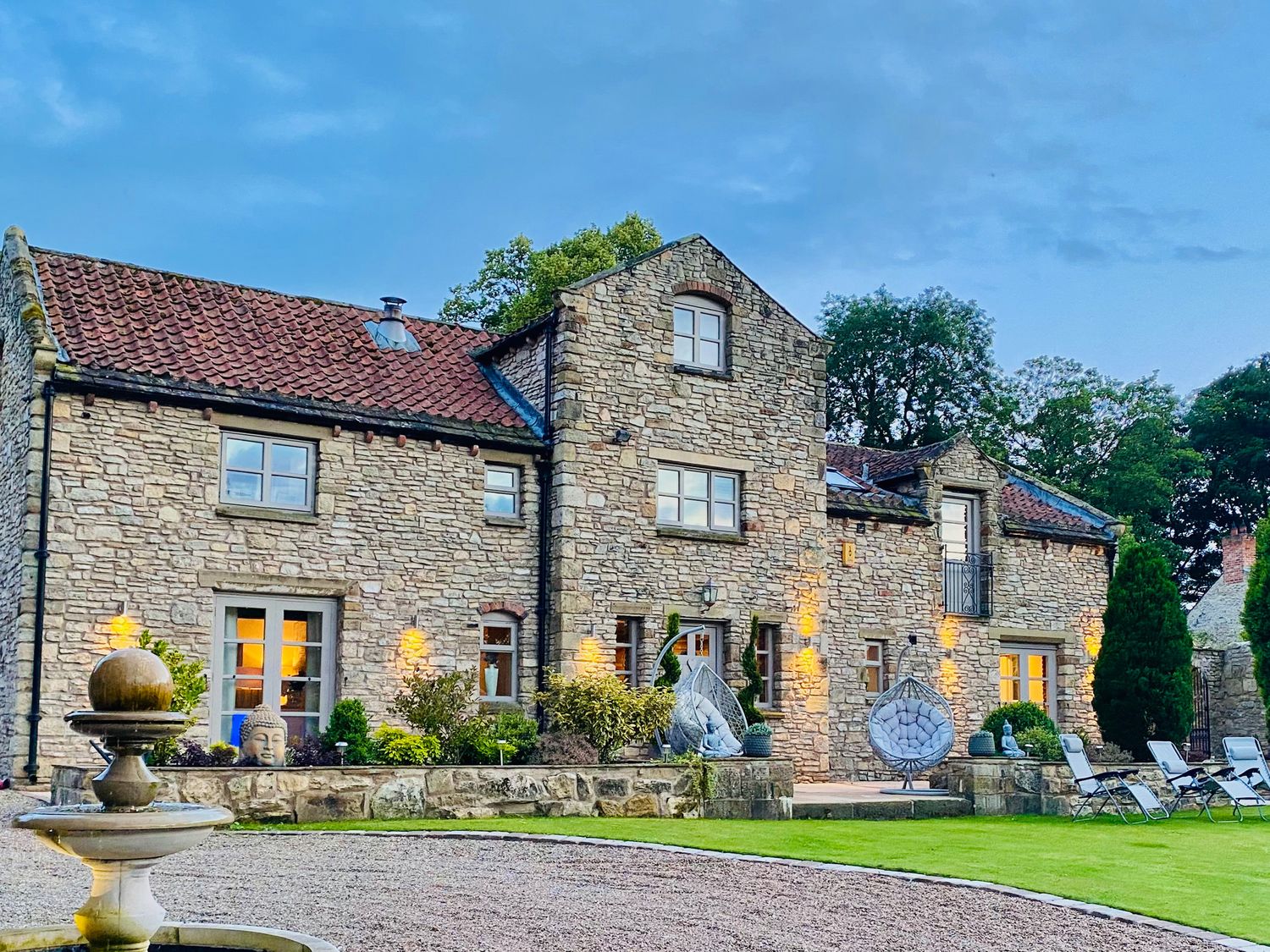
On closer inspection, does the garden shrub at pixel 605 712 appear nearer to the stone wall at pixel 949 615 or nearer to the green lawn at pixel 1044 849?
the green lawn at pixel 1044 849

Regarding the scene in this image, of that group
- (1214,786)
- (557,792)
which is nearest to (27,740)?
(557,792)

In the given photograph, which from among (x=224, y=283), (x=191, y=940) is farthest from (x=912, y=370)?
(x=191, y=940)

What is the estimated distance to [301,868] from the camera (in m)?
10.4

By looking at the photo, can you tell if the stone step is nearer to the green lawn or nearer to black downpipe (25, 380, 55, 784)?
the green lawn

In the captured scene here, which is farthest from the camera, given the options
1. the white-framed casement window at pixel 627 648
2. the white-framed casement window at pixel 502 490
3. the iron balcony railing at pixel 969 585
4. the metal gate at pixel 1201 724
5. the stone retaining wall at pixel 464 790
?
the metal gate at pixel 1201 724

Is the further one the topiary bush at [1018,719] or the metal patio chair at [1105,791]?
the topiary bush at [1018,719]

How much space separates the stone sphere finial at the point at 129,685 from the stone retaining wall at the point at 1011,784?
44.0 feet

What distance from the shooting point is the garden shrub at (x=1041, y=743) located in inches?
822

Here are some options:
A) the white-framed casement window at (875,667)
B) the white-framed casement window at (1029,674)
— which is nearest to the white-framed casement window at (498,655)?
the white-framed casement window at (875,667)

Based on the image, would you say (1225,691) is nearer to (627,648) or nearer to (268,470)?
(627,648)

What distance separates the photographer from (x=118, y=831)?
5.83 metres

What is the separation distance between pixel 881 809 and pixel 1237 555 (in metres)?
19.2

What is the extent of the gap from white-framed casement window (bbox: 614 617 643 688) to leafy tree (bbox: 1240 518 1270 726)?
1023cm

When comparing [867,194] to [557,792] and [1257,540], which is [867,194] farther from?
[557,792]
